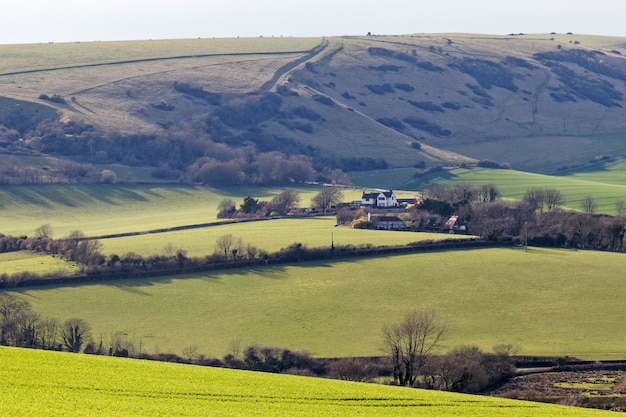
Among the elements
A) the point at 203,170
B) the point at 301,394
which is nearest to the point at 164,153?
the point at 203,170

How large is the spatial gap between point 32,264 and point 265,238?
68.5ft

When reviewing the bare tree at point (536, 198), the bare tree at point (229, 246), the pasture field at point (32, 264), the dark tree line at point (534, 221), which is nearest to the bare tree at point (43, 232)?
the pasture field at point (32, 264)

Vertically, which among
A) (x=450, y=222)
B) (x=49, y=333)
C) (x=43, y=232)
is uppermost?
(x=450, y=222)

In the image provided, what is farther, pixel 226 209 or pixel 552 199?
pixel 552 199

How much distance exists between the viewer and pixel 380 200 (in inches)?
4779

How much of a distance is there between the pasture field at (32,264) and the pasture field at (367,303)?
4692 mm

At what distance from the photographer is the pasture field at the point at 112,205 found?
113062 millimetres

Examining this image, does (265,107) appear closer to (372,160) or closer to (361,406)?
(372,160)

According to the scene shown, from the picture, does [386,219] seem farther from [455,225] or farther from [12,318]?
[12,318]

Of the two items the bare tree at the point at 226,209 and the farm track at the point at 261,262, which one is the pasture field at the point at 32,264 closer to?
the farm track at the point at 261,262

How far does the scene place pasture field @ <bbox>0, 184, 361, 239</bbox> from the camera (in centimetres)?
11306

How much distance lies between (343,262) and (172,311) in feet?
57.7

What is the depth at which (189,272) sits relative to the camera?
81.9 meters

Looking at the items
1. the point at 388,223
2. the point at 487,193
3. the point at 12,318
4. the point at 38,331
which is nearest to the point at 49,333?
the point at 38,331
